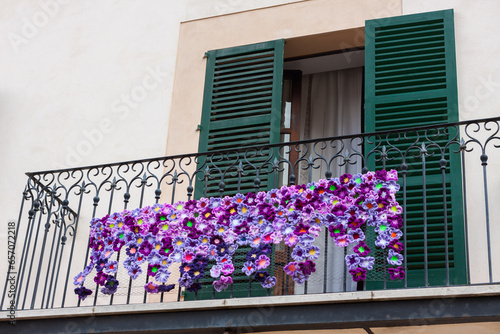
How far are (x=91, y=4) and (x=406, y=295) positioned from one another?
5.34 m

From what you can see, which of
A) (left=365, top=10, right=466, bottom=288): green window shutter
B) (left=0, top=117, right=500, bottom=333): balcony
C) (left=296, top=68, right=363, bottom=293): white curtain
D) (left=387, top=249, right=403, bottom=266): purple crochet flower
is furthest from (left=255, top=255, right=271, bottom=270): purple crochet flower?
(left=296, top=68, right=363, bottom=293): white curtain

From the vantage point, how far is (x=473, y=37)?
7828mm

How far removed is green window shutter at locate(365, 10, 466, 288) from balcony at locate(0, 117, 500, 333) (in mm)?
16

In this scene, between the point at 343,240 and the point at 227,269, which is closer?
the point at 343,240

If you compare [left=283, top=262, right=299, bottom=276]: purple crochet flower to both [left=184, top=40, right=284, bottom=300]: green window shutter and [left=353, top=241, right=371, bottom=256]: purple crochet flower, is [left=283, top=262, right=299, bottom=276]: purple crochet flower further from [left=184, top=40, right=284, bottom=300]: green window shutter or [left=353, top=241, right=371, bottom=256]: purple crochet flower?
[left=184, top=40, right=284, bottom=300]: green window shutter

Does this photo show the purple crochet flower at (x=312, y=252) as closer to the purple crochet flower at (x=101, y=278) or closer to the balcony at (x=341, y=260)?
the balcony at (x=341, y=260)

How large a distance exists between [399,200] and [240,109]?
6.29 feet

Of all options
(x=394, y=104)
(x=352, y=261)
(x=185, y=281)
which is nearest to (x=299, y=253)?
(x=352, y=261)

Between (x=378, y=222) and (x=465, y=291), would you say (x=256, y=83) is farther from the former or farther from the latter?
(x=465, y=291)

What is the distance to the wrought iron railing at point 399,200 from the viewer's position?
6.86 m

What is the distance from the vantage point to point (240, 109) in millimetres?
8336

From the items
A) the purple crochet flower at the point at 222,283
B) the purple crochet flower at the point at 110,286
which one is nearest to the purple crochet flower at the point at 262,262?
the purple crochet flower at the point at 222,283

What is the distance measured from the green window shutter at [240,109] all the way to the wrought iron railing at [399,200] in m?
0.03

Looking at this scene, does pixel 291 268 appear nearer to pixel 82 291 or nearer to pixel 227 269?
pixel 227 269
